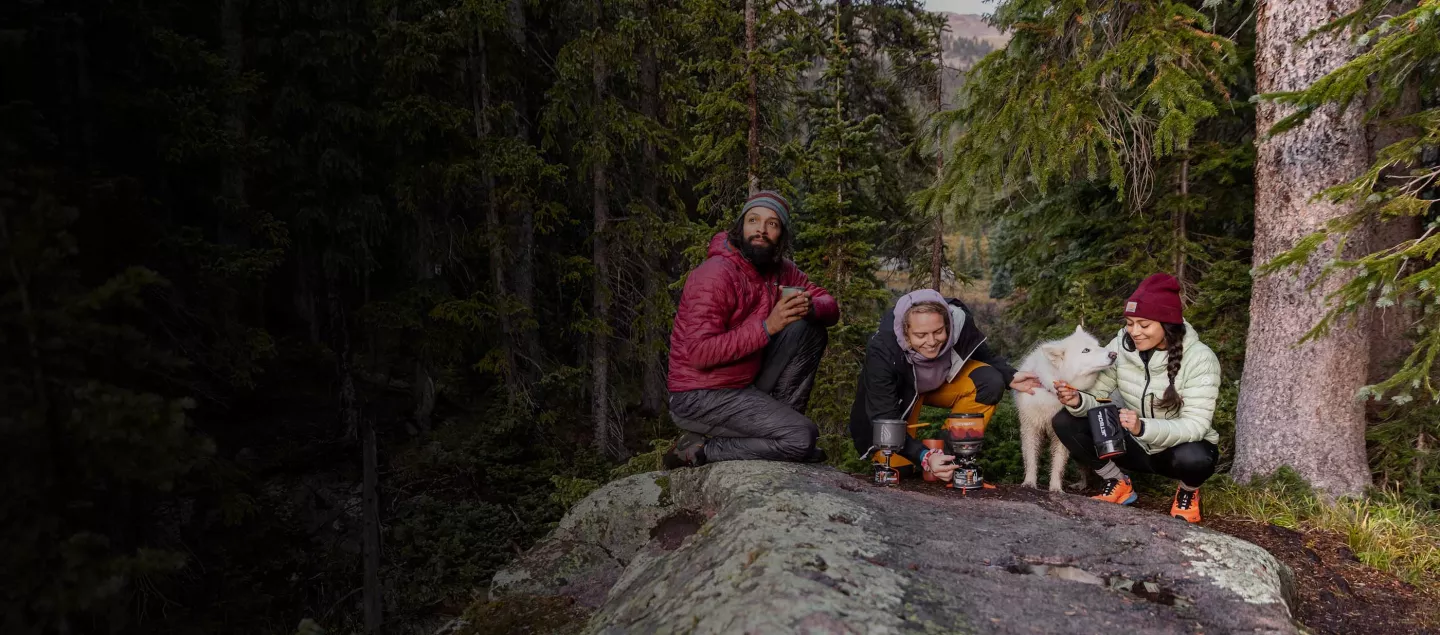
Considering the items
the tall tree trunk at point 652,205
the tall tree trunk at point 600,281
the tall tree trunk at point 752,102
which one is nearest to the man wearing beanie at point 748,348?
the tall tree trunk at point 752,102

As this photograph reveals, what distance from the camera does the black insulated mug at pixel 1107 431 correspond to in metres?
3.81

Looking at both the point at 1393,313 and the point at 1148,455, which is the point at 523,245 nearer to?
the point at 1148,455

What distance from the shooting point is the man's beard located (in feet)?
14.9

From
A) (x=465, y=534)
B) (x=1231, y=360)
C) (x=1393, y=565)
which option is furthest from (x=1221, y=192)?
(x=465, y=534)

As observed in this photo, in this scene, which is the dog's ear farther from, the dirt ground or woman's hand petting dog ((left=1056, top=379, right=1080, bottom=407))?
the dirt ground

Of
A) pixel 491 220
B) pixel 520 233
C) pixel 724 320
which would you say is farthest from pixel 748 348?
pixel 520 233

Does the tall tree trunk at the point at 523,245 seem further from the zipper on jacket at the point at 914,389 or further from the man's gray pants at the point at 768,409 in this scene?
the zipper on jacket at the point at 914,389

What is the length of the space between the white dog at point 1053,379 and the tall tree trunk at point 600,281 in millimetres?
7651

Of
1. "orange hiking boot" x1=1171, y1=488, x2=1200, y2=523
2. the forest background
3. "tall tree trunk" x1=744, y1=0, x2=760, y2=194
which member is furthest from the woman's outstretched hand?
"tall tree trunk" x1=744, y1=0, x2=760, y2=194

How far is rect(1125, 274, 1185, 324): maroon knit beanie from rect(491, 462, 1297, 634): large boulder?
1193 millimetres

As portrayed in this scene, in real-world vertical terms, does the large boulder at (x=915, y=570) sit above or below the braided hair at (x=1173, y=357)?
below

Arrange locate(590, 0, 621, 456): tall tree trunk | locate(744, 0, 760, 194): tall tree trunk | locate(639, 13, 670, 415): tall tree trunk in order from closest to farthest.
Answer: locate(744, 0, 760, 194): tall tree trunk
locate(590, 0, 621, 456): tall tree trunk
locate(639, 13, 670, 415): tall tree trunk

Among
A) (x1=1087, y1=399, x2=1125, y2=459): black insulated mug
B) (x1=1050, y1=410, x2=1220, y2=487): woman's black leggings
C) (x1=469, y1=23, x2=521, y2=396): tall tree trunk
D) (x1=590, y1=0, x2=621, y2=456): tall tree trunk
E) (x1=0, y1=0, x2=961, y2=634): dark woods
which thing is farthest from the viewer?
(x1=590, y1=0, x2=621, y2=456): tall tree trunk

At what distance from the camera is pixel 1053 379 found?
419 centimetres
